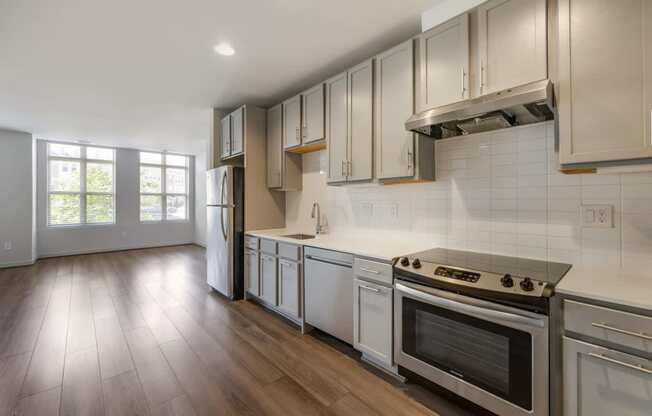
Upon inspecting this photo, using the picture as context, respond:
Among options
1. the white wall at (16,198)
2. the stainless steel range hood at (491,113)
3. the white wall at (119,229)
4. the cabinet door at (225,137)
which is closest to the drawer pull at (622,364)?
the stainless steel range hood at (491,113)

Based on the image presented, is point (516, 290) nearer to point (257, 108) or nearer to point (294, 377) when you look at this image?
point (294, 377)

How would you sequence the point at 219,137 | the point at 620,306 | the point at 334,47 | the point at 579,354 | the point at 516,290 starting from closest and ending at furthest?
the point at 620,306 → the point at 579,354 → the point at 516,290 → the point at 334,47 → the point at 219,137

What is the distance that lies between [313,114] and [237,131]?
1267 mm

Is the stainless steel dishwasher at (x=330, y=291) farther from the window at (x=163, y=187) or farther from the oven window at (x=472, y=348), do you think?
the window at (x=163, y=187)

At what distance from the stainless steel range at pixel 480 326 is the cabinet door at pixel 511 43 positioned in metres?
1.08

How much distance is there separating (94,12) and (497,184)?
313 cm

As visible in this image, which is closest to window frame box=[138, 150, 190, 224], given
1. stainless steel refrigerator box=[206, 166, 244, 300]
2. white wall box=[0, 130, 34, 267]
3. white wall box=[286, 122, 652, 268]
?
white wall box=[0, 130, 34, 267]

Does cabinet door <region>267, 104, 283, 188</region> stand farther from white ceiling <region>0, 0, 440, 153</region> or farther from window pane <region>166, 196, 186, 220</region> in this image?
window pane <region>166, 196, 186, 220</region>

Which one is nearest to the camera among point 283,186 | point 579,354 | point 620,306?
point 620,306

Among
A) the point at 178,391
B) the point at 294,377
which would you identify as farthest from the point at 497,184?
the point at 178,391

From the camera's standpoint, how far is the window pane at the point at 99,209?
696cm

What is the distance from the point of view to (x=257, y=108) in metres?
3.76

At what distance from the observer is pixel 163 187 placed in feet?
26.1

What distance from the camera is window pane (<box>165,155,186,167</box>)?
8.02 m
